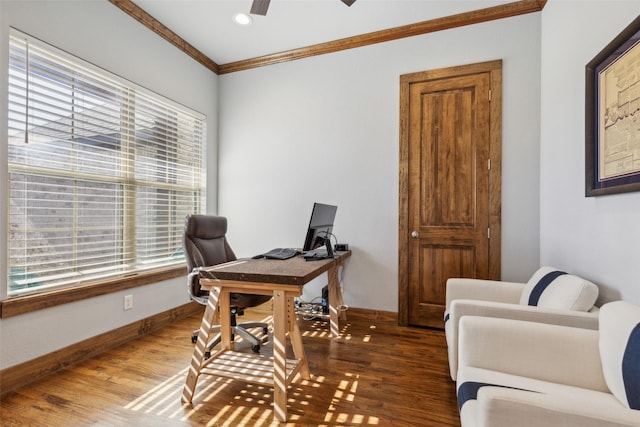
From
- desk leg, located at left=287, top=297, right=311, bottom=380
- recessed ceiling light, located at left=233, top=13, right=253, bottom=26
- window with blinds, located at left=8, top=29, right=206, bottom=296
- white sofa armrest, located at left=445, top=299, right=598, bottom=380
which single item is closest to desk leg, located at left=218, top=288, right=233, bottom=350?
desk leg, located at left=287, top=297, right=311, bottom=380

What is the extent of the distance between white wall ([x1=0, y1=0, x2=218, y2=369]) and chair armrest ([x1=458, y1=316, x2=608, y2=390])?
2532mm

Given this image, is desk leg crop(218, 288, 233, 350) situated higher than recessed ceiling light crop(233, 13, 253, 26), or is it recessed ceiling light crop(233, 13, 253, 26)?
recessed ceiling light crop(233, 13, 253, 26)

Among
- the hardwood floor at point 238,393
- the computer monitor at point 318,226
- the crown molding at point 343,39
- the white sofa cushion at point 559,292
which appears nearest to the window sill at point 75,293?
the hardwood floor at point 238,393

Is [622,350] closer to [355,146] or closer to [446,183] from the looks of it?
[446,183]

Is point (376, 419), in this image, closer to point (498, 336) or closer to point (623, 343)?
point (498, 336)

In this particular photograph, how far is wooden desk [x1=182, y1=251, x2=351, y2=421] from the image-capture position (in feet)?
5.42

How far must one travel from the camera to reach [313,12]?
270 cm

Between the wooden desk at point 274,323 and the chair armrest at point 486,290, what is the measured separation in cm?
95

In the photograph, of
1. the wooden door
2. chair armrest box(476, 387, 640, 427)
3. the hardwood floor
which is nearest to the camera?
chair armrest box(476, 387, 640, 427)

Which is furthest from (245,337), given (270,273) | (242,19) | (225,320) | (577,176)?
(242,19)

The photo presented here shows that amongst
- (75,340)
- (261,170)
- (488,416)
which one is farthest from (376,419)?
(261,170)

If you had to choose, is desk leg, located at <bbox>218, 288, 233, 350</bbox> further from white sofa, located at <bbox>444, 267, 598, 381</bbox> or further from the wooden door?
the wooden door

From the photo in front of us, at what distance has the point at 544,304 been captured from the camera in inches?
65.2

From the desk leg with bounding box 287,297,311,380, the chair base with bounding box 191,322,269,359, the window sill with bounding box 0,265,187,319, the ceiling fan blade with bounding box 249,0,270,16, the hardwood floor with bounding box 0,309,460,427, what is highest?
the ceiling fan blade with bounding box 249,0,270,16
